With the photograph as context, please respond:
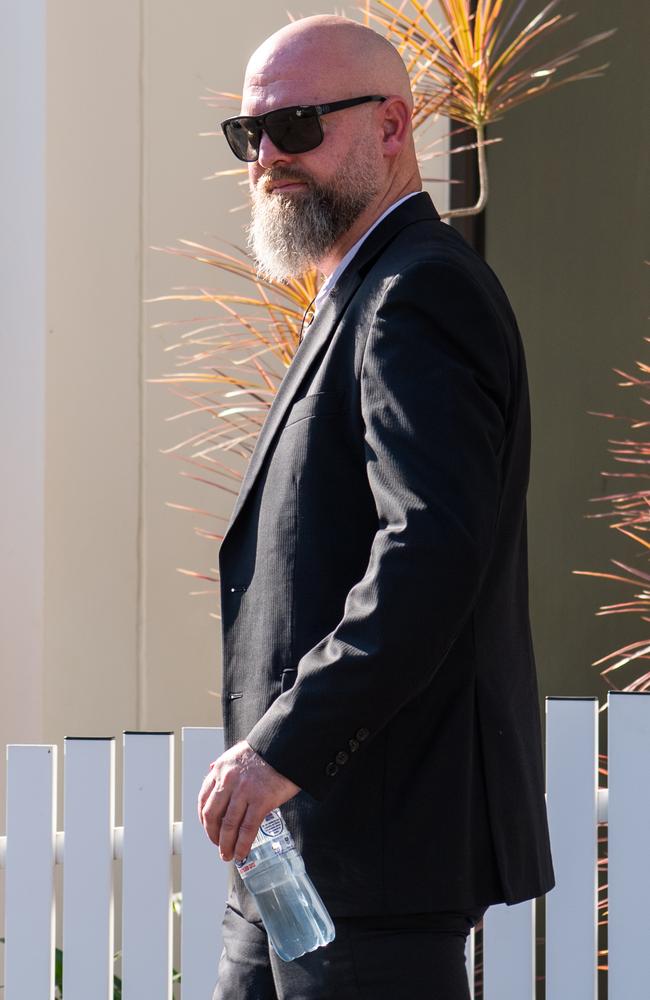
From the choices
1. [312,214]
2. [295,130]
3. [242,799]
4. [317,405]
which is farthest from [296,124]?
[242,799]

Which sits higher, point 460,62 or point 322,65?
point 460,62

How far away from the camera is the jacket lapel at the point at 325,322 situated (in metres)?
1.50

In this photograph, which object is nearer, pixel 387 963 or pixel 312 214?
pixel 387 963

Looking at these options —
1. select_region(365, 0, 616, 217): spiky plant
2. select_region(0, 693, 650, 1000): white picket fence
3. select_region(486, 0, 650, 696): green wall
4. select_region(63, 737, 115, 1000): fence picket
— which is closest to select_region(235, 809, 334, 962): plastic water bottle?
select_region(0, 693, 650, 1000): white picket fence

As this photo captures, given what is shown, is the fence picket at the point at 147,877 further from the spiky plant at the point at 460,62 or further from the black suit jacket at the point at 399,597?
the spiky plant at the point at 460,62

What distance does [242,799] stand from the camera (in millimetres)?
1287

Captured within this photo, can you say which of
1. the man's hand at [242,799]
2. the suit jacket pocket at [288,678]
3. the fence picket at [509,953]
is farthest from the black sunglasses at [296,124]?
the fence picket at [509,953]

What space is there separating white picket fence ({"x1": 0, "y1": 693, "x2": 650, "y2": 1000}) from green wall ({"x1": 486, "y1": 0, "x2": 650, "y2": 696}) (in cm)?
131

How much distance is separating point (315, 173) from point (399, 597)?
607 millimetres

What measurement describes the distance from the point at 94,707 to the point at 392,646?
244 cm

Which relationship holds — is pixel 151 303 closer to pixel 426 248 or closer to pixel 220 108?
pixel 220 108

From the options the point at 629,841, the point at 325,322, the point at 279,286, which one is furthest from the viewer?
the point at 279,286

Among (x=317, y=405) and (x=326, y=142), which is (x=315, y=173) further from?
(x=317, y=405)

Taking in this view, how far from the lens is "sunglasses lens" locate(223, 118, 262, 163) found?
163 cm
